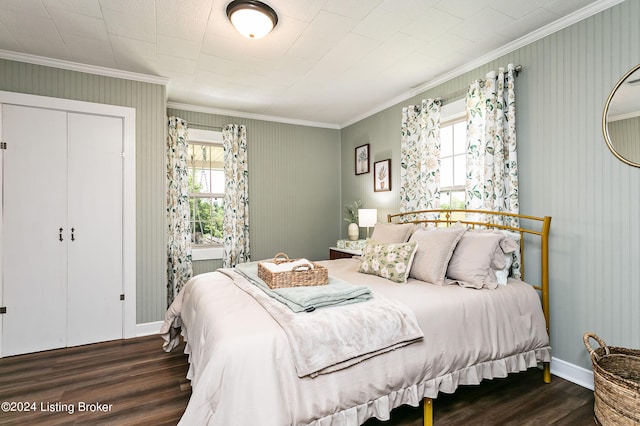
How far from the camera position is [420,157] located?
363 centimetres

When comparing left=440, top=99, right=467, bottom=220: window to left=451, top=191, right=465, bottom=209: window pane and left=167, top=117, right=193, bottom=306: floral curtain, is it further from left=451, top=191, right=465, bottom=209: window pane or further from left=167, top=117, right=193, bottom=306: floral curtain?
left=167, top=117, right=193, bottom=306: floral curtain

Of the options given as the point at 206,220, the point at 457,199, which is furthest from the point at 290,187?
the point at 457,199

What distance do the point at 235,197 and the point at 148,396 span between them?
103 inches

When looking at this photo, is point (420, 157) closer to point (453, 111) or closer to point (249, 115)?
point (453, 111)

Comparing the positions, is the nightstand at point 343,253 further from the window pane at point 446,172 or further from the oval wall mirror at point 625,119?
the oval wall mirror at point 625,119

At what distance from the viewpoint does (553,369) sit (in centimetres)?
252

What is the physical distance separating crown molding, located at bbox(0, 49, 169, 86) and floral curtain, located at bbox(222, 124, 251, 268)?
1154mm

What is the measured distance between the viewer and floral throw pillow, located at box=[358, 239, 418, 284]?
250cm

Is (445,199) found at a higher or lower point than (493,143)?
lower

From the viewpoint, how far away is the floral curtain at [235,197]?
4414mm

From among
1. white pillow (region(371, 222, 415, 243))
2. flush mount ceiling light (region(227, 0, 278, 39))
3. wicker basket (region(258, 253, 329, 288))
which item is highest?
flush mount ceiling light (region(227, 0, 278, 39))

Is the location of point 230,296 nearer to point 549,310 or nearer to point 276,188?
point 549,310

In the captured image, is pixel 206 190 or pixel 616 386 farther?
pixel 206 190

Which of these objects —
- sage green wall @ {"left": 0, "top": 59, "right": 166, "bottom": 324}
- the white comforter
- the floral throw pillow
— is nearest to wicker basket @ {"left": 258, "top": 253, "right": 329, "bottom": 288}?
the white comforter
